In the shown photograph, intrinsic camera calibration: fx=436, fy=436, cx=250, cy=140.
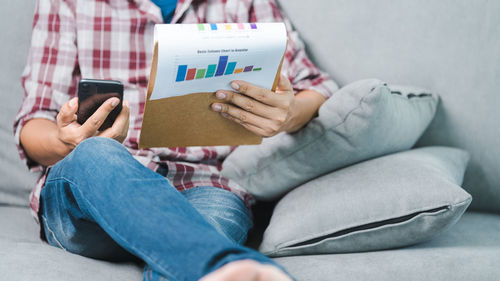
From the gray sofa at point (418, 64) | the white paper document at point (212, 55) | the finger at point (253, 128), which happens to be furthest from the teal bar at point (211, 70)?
the gray sofa at point (418, 64)

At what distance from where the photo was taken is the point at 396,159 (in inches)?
34.7

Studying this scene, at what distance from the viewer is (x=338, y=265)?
2.38ft

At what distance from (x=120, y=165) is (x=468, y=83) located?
2.80 feet

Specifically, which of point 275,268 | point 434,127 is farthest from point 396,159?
point 275,268

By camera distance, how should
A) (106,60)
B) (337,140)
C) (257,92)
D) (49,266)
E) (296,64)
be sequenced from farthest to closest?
(296,64) < (106,60) < (337,140) < (257,92) < (49,266)

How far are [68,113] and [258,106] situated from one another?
328 mm

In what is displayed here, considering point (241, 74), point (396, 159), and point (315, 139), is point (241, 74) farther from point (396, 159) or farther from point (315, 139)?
point (396, 159)

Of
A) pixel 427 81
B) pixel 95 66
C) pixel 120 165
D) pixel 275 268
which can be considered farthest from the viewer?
pixel 427 81

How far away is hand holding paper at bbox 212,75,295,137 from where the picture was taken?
0.76 meters

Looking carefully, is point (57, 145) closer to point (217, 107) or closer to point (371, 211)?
point (217, 107)

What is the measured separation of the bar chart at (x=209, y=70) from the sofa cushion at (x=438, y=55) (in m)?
0.52

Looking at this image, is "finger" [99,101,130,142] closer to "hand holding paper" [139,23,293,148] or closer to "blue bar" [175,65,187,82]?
"hand holding paper" [139,23,293,148]

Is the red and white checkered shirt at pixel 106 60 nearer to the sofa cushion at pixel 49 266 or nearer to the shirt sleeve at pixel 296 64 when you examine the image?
the shirt sleeve at pixel 296 64

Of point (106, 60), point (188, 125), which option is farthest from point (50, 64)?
point (188, 125)
